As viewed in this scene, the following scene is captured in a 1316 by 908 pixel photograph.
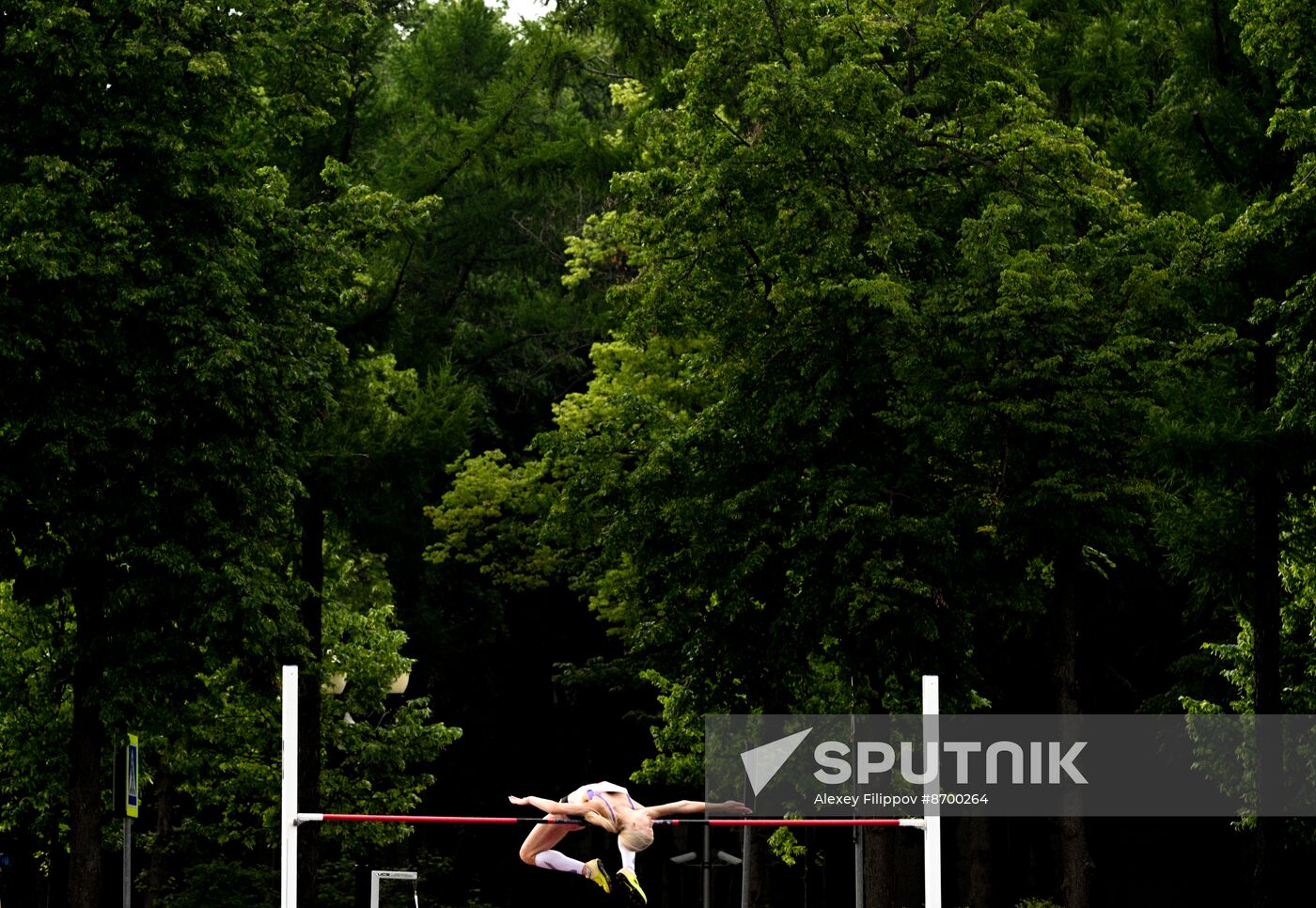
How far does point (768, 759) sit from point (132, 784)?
940 centimetres

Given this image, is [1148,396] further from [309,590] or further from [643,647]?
[309,590]

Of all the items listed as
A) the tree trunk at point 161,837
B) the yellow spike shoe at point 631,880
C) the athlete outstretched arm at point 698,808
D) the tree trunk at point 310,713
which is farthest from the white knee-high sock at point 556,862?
the tree trunk at point 161,837

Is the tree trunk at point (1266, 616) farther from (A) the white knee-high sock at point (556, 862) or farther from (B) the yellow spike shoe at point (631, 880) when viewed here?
(A) the white knee-high sock at point (556, 862)

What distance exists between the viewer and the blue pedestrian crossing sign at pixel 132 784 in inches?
629

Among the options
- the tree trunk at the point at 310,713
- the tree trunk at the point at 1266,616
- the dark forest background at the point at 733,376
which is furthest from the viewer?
the tree trunk at the point at 310,713

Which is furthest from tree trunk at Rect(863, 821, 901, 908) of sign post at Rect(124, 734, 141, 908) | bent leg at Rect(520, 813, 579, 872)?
sign post at Rect(124, 734, 141, 908)

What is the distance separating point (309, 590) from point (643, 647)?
4.70 metres

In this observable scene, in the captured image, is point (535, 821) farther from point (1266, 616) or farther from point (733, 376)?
point (733, 376)

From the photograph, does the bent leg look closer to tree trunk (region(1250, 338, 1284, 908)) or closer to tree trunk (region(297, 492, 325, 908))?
tree trunk (region(1250, 338, 1284, 908))

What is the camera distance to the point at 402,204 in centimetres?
2480

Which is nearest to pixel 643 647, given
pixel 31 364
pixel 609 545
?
pixel 609 545

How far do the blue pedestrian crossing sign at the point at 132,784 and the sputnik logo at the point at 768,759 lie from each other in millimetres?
8392

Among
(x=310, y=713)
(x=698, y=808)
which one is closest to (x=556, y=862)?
(x=698, y=808)

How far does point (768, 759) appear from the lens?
23.3 m
